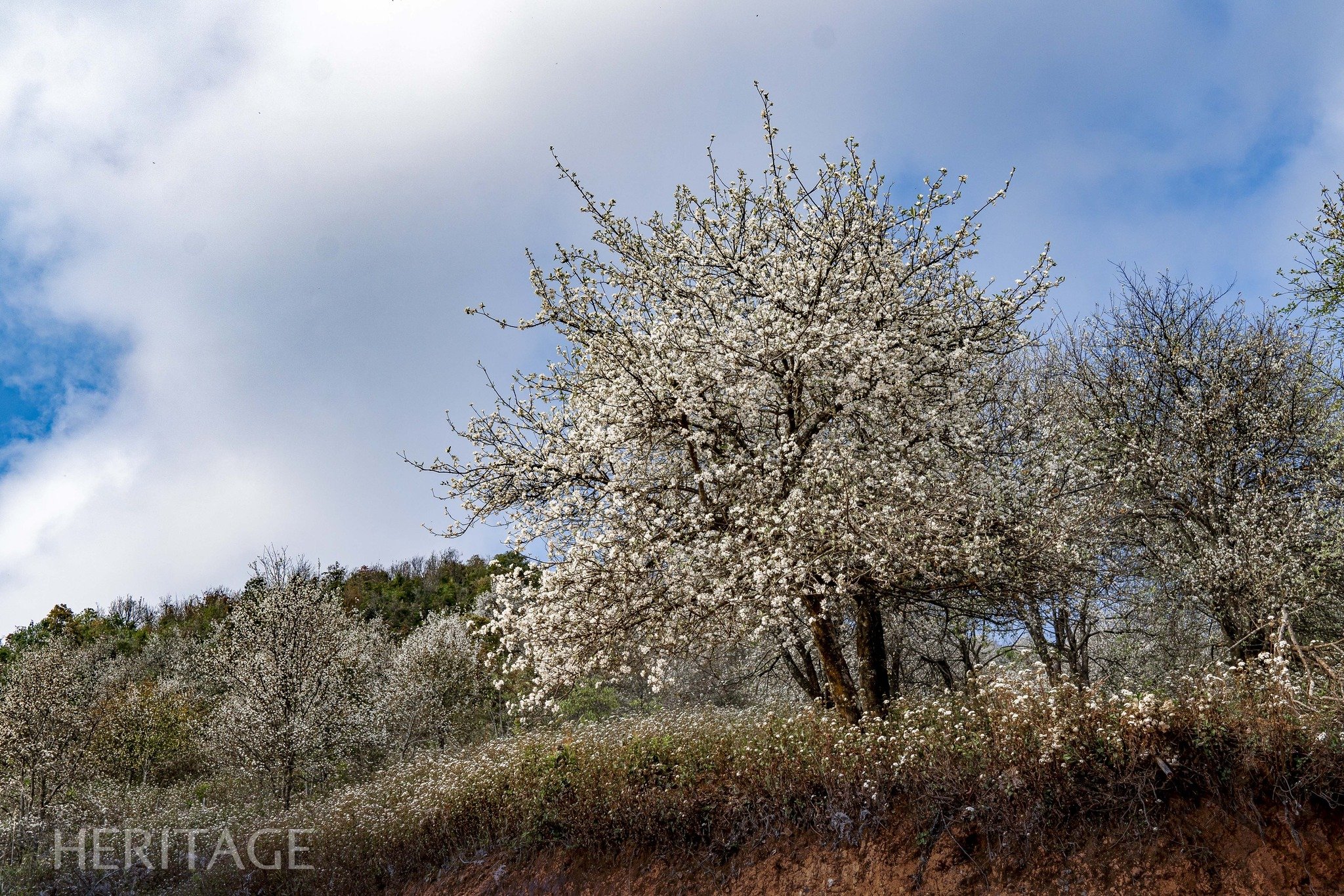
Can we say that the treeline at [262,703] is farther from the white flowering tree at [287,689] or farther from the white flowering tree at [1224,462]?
the white flowering tree at [1224,462]

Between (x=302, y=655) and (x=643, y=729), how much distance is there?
10450mm

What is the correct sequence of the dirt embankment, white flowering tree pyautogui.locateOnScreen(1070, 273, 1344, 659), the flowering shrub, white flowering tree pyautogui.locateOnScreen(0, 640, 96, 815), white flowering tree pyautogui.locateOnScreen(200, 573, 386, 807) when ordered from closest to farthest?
the dirt embankment → the flowering shrub → white flowering tree pyautogui.locateOnScreen(1070, 273, 1344, 659) → white flowering tree pyautogui.locateOnScreen(200, 573, 386, 807) → white flowering tree pyautogui.locateOnScreen(0, 640, 96, 815)

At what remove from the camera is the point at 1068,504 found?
35.6 feet

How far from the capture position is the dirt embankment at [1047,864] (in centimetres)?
583

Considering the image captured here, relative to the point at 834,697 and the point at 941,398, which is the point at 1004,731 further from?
the point at 941,398

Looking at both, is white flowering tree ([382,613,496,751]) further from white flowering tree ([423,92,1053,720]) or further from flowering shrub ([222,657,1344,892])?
white flowering tree ([423,92,1053,720])

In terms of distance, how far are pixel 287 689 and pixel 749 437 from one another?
13237 millimetres

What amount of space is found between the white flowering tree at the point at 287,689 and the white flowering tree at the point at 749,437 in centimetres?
1006

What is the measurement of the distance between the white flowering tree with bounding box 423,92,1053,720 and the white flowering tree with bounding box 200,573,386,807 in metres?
10.1

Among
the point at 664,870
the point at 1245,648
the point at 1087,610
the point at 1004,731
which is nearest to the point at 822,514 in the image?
the point at 1004,731

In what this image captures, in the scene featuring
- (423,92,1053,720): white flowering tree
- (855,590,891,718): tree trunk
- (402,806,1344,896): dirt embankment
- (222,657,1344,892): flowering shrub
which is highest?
(423,92,1053,720): white flowering tree

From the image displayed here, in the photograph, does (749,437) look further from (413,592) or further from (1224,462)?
(413,592)

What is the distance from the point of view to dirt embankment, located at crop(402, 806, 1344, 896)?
5828 mm

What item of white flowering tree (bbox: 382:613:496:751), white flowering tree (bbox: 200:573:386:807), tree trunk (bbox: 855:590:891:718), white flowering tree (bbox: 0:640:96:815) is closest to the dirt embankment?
tree trunk (bbox: 855:590:891:718)
